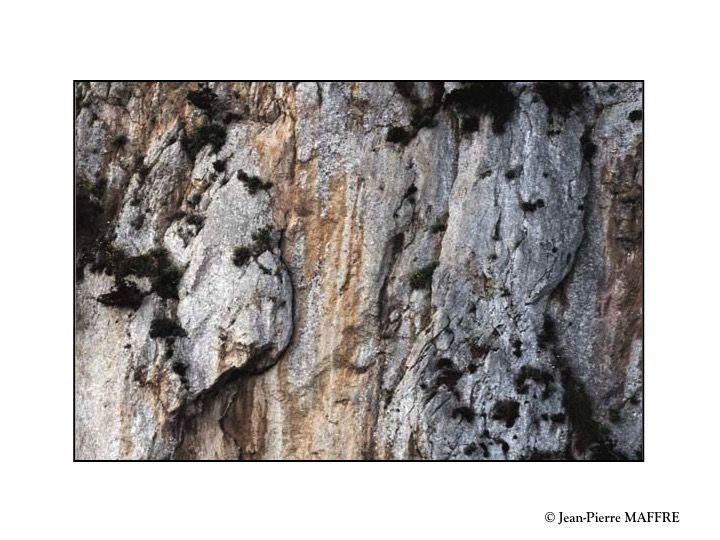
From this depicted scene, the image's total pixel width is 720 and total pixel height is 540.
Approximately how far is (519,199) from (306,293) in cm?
949

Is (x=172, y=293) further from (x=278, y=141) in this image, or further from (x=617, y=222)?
(x=617, y=222)

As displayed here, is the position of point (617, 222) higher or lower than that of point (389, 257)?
higher

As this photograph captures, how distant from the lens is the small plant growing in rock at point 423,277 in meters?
19.8

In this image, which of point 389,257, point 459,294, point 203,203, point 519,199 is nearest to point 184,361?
point 203,203

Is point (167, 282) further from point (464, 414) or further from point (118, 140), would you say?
point (464, 414)

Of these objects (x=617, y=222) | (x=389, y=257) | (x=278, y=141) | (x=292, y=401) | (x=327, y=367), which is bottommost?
(x=292, y=401)

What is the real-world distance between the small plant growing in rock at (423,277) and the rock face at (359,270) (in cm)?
8

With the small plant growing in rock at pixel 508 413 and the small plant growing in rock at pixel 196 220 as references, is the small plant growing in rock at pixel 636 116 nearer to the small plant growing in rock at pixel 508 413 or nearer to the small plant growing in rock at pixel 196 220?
the small plant growing in rock at pixel 508 413

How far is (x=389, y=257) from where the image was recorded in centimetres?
2002

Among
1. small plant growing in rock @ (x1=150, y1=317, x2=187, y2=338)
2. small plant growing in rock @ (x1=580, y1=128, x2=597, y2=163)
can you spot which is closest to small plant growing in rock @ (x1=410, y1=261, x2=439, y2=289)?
small plant growing in rock @ (x1=580, y1=128, x2=597, y2=163)

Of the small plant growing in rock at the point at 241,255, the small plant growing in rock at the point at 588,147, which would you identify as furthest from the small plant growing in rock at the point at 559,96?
the small plant growing in rock at the point at 241,255

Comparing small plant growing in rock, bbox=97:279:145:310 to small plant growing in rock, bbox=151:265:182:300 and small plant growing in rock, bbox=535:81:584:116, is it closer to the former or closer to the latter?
small plant growing in rock, bbox=151:265:182:300

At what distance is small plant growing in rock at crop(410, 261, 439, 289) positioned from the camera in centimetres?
1977

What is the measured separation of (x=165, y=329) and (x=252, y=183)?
6841 mm
